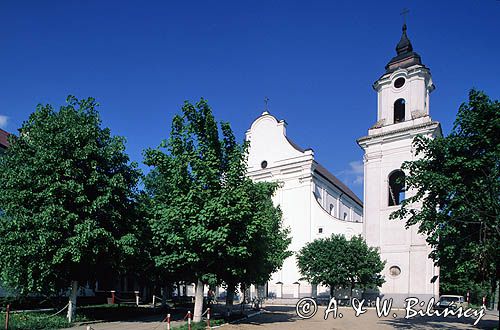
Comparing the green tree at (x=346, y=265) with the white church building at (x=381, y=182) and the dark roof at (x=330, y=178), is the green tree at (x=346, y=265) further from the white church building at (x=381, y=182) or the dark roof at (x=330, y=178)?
the dark roof at (x=330, y=178)

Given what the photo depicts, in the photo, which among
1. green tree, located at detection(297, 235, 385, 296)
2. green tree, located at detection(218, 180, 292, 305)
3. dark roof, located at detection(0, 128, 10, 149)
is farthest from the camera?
green tree, located at detection(297, 235, 385, 296)

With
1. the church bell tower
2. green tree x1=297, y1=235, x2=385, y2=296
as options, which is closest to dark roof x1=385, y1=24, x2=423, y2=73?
the church bell tower

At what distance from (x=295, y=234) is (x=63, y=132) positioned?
32169mm

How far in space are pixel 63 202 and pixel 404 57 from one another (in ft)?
119

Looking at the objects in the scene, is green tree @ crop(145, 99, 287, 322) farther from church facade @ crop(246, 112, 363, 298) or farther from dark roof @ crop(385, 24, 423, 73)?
dark roof @ crop(385, 24, 423, 73)

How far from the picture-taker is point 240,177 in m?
19.5

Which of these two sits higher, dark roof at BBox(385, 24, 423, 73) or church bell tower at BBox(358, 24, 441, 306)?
dark roof at BBox(385, 24, 423, 73)

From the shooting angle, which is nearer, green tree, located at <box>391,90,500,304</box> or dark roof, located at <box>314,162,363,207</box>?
green tree, located at <box>391,90,500,304</box>

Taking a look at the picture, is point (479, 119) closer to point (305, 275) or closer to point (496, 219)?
point (496, 219)

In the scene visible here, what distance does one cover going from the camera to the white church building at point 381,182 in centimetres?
3794

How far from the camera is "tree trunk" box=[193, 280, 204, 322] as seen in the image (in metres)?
17.9

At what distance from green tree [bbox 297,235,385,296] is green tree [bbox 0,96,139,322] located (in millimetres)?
21519

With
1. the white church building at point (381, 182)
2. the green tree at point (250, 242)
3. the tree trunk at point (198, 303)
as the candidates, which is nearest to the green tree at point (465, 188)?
the green tree at point (250, 242)

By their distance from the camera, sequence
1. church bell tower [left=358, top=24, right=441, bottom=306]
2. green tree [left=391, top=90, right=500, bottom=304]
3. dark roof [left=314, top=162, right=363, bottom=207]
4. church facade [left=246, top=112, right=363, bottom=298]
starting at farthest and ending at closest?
dark roof [left=314, top=162, right=363, bottom=207] → church facade [left=246, top=112, right=363, bottom=298] → church bell tower [left=358, top=24, right=441, bottom=306] → green tree [left=391, top=90, right=500, bottom=304]
